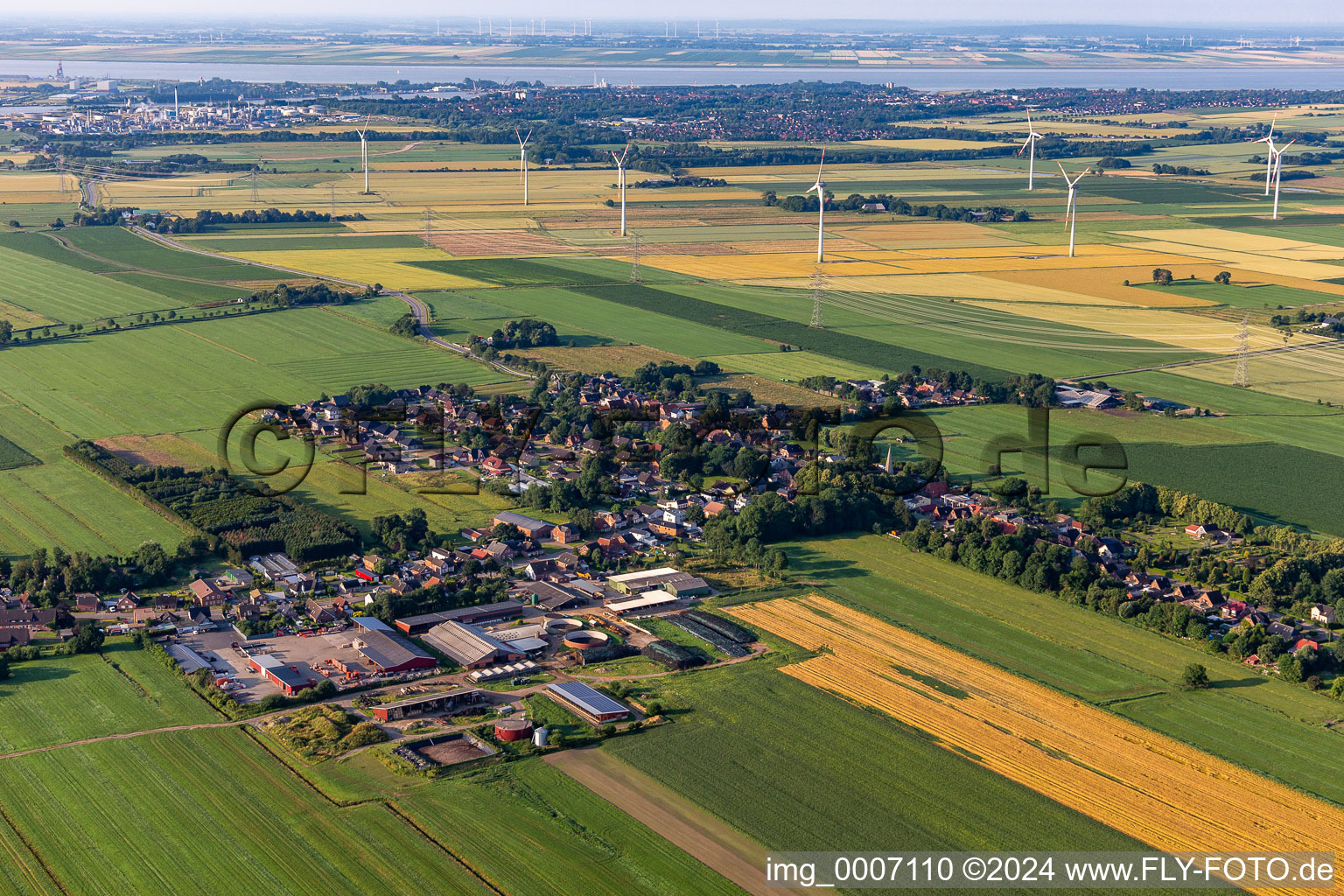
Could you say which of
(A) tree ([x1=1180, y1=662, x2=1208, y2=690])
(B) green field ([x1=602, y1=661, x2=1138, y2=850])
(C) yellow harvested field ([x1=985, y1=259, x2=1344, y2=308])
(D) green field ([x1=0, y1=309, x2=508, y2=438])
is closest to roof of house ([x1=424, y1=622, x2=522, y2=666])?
(B) green field ([x1=602, y1=661, x2=1138, y2=850])

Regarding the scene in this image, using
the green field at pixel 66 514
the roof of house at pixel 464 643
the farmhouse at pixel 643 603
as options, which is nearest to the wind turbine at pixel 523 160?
the green field at pixel 66 514

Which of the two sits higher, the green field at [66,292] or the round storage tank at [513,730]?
the green field at [66,292]

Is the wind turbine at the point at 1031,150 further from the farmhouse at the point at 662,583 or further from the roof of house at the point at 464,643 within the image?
the roof of house at the point at 464,643

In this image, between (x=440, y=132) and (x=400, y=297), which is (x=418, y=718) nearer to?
(x=400, y=297)

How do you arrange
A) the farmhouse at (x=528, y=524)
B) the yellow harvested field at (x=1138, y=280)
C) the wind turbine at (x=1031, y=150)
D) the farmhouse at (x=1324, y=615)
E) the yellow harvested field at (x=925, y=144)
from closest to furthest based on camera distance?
the farmhouse at (x=1324, y=615), the farmhouse at (x=528, y=524), the yellow harvested field at (x=1138, y=280), the wind turbine at (x=1031, y=150), the yellow harvested field at (x=925, y=144)

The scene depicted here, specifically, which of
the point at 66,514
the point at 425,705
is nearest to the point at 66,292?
the point at 66,514

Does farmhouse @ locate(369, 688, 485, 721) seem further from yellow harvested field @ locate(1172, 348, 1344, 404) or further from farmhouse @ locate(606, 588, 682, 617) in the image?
yellow harvested field @ locate(1172, 348, 1344, 404)

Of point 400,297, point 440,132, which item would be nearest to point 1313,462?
point 400,297
